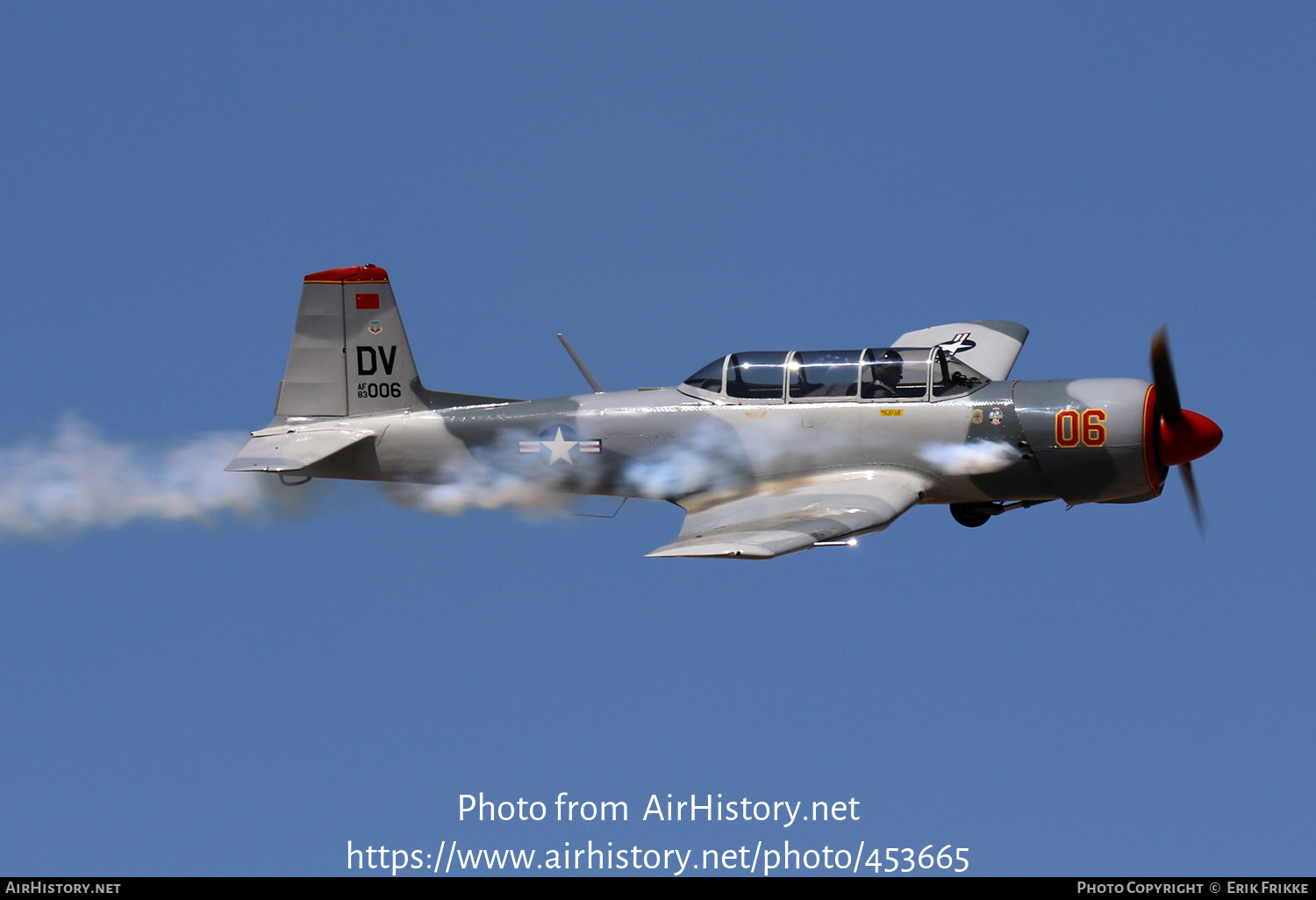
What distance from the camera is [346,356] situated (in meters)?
20.8

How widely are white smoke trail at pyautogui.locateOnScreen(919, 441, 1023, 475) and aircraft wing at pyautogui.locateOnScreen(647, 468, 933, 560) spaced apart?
237mm

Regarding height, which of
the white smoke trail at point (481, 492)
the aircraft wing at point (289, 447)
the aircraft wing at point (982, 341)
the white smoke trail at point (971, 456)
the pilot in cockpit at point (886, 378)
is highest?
the aircraft wing at point (982, 341)

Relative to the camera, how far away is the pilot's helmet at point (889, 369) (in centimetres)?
1931

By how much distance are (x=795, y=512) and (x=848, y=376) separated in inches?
70.6

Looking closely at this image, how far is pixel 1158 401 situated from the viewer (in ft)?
61.4

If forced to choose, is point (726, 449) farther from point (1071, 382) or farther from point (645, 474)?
point (1071, 382)

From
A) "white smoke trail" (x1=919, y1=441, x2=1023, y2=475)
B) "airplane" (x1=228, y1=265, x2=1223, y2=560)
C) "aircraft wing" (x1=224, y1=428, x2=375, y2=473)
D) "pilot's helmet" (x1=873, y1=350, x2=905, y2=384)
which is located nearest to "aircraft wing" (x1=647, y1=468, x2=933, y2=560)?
"airplane" (x1=228, y1=265, x2=1223, y2=560)

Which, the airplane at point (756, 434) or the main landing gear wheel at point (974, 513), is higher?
the airplane at point (756, 434)

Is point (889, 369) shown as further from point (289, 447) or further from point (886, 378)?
point (289, 447)

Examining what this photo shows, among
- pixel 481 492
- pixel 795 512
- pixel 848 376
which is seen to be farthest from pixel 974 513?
pixel 481 492

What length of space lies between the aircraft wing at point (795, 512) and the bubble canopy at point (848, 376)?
86 centimetres

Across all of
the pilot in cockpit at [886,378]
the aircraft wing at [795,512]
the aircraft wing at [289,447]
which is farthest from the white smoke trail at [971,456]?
the aircraft wing at [289,447]

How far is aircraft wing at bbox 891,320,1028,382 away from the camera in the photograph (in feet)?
70.5

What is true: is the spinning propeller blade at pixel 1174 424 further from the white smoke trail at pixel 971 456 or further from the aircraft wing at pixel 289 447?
the aircraft wing at pixel 289 447
